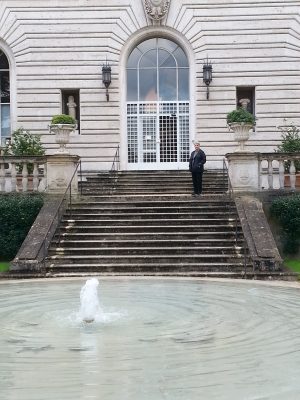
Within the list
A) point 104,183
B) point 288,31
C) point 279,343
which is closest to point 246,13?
point 288,31

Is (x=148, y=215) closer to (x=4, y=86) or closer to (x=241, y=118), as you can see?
(x=241, y=118)

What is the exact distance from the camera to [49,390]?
17.2 feet

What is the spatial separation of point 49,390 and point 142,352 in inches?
55.0

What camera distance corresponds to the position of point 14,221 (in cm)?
1677

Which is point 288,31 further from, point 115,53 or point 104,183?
point 104,183

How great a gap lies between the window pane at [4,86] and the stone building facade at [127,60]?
45 cm

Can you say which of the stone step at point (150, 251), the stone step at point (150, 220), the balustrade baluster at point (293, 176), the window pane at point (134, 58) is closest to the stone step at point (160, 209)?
the stone step at point (150, 220)

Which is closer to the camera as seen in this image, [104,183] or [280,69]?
[104,183]

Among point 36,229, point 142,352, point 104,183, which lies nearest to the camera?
point 142,352

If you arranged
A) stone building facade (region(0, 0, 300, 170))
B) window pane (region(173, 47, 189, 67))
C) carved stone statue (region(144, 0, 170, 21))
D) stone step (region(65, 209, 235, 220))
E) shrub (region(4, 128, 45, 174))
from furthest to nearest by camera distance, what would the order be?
window pane (region(173, 47, 189, 67))
carved stone statue (region(144, 0, 170, 21))
stone building facade (region(0, 0, 300, 170))
shrub (region(4, 128, 45, 174))
stone step (region(65, 209, 235, 220))

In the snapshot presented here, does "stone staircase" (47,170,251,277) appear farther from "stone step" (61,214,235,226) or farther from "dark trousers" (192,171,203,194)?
"dark trousers" (192,171,203,194)

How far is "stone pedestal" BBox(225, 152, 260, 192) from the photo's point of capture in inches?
719

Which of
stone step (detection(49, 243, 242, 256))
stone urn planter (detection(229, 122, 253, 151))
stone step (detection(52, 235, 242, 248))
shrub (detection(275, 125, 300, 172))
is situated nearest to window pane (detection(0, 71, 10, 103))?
shrub (detection(275, 125, 300, 172))

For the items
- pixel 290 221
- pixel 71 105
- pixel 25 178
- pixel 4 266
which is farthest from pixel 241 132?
pixel 71 105
